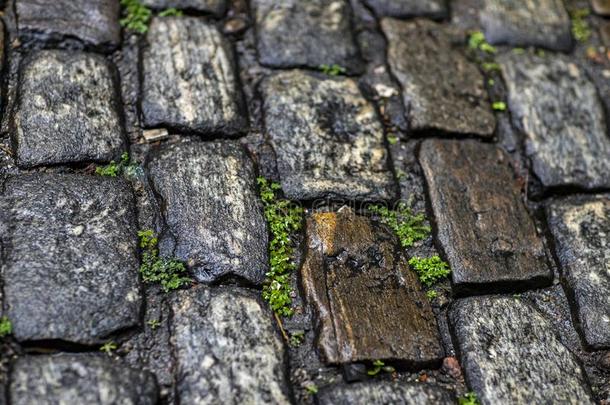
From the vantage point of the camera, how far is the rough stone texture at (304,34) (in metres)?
3.00

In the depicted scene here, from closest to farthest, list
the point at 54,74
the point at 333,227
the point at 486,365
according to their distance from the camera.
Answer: the point at 486,365 < the point at 333,227 < the point at 54,74

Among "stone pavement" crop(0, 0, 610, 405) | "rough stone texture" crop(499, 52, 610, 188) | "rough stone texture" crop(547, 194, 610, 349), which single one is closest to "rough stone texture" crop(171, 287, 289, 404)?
"stone pavement" crop(0, 0, 610, 405)

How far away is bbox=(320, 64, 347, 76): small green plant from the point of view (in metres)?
2.99

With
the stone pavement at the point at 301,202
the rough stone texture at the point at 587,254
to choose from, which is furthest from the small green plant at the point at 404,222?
the rough stone texture at the point at 587,254

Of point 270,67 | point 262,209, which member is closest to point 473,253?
point 262,209

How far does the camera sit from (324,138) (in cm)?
273

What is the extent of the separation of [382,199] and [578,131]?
3.18 ft

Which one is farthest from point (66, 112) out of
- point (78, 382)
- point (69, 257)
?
point (78, 382)

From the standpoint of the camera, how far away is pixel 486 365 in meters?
2.28

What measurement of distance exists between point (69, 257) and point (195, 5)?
4.42 feet

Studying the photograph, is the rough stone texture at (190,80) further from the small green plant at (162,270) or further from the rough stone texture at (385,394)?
the rough stone texture at (385,394)

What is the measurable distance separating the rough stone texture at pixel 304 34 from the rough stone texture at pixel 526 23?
0.70 metres

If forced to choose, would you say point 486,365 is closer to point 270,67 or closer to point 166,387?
point 166,387

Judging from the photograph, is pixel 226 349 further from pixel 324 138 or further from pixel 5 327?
pixel 324 138
